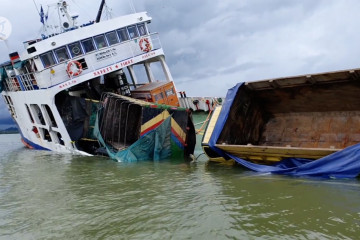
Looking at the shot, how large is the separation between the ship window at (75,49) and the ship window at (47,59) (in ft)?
2.87

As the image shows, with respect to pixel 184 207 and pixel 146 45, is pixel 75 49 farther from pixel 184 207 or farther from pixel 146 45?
pixel 184 207

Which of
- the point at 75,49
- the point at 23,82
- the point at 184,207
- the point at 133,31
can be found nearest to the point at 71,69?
the point at 75,49

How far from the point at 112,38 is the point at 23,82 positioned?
5071 mm

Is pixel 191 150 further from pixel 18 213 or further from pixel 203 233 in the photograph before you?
pixel 203 233

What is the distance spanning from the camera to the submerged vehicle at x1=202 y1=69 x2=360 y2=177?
28.2 ft

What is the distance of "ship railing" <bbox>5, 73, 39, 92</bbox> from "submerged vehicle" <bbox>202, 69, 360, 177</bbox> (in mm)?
10401

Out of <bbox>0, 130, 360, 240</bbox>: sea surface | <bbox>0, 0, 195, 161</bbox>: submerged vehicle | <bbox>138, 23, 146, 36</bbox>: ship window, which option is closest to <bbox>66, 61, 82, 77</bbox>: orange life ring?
<bbox>0, 0, 195, 161</bbox>: submerged vehicle

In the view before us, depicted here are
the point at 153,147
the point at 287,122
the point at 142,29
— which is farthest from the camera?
the point at 142,29

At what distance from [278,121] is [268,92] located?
1.05 m

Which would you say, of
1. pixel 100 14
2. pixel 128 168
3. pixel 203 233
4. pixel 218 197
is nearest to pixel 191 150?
pixel 128 168

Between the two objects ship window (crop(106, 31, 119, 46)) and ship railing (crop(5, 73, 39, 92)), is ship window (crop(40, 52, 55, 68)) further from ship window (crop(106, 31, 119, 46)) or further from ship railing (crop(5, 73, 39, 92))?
ship window (crop(106, 31, 119, 46))

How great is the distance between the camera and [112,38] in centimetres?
1694

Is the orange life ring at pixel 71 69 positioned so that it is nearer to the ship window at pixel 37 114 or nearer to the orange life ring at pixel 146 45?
the orange life ring at pixel 146 45

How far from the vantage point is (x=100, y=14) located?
801 inches
